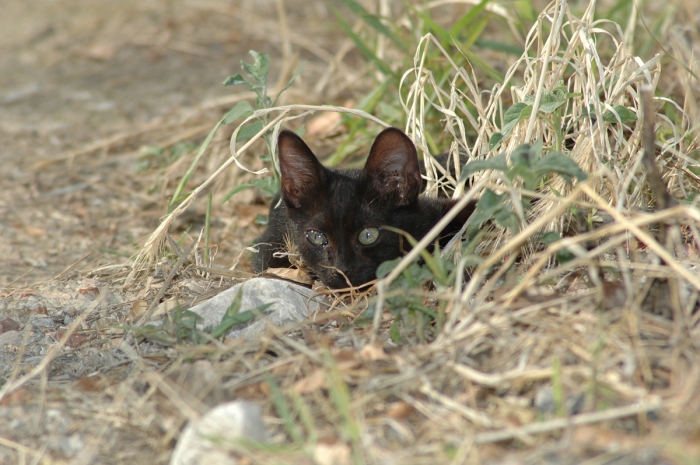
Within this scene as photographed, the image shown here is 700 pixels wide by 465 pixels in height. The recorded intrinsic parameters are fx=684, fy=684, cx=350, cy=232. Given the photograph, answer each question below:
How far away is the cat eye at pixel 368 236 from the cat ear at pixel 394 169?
0.52ft

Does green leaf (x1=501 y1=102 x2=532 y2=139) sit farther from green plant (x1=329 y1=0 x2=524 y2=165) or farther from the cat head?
green plant (x1=329 y1=0 x2=524 y2=165)

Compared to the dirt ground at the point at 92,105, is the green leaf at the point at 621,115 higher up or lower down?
higher up

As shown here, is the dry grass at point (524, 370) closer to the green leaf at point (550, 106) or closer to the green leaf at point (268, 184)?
the green leaf at point (550, 106)

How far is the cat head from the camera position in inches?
106

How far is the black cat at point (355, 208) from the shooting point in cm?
269

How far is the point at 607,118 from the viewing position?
8.50 ft

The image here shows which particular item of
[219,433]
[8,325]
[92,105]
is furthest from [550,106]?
[92,105]

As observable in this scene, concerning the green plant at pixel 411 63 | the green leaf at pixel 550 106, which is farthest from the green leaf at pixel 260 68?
the green leaf at pixel 550 106

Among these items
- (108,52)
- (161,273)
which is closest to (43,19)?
(108,52)

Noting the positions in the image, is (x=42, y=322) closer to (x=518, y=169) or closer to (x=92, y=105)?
(x=518, y=169)

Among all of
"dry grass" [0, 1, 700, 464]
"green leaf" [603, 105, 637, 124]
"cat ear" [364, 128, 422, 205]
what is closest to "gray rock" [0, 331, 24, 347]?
"dry grass" [0, 1, 700, 464]

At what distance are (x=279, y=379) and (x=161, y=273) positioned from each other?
1090 mm

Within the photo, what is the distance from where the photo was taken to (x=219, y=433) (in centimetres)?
160

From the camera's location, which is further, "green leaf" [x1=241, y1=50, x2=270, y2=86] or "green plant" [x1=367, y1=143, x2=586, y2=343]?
"green leaf" [x1=241, y1=50, x2=270, y2=86]
